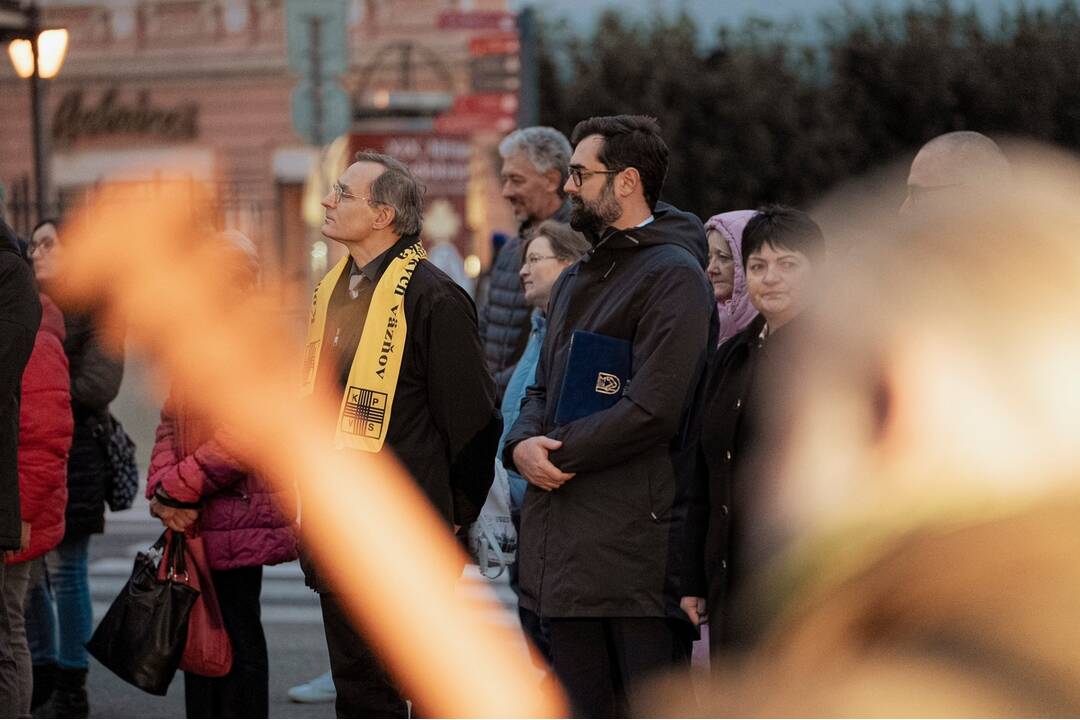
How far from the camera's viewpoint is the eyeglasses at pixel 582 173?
415 centimetres

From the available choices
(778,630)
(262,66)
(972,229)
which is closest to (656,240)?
(778,630)

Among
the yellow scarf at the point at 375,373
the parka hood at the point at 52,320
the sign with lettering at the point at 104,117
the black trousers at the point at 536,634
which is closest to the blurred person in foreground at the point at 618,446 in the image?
the yellow scarf at the point at 375,373

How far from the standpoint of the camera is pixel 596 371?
13.3ft

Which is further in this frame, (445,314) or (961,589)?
(445,314)

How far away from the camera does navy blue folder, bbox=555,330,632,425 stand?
4.04 meters

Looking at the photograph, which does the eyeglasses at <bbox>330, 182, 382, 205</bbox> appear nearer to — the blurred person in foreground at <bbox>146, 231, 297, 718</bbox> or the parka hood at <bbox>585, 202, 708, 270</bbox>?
the parka hood at <bbox>585, 202, 708, 270</bbox>

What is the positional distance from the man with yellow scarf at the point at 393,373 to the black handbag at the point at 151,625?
827mm

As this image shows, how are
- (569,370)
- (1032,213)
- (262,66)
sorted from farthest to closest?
(262,66)
(569,370)
(1032,213)

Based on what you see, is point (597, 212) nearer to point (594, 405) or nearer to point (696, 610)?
point (594, 405)

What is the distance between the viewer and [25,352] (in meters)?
4.37

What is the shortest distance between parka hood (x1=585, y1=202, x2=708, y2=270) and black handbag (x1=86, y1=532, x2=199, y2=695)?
1804mm

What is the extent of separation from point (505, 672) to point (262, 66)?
25.2m

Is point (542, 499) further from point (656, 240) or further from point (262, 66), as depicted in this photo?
point (262, 66)

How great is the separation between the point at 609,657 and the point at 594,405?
674 millimetres
